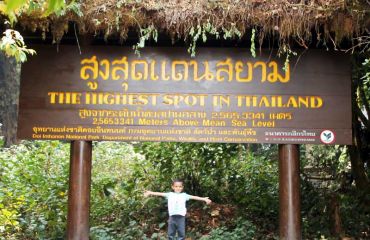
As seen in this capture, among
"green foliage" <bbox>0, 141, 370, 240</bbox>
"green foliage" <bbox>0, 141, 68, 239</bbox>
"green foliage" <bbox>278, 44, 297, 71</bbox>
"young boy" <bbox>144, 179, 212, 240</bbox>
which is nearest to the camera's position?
"green foliage" <bbox>278, 44, 297, 71</bbox>

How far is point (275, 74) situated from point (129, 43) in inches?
71.6

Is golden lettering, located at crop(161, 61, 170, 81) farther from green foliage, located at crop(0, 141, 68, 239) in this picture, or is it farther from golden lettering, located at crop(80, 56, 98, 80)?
green foliage, located at crop(0, 141, 68, 239)

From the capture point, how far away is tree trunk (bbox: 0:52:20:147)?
44.5 ft

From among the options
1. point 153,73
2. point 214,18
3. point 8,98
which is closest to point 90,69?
point 153,73

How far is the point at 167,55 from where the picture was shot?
16.8 feet

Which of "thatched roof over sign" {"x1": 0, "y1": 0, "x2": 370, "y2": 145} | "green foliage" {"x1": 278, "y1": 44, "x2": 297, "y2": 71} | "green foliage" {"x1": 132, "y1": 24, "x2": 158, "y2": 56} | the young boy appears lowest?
the young boy

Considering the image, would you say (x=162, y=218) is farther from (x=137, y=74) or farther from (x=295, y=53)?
(x=295, y=53)

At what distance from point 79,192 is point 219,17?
2575 mm

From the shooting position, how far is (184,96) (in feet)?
16.6

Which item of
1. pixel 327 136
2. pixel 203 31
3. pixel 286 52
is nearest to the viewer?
pixel 203 31

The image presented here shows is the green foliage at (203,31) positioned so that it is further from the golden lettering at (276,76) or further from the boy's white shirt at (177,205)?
the boy's white shirt at (177,205)

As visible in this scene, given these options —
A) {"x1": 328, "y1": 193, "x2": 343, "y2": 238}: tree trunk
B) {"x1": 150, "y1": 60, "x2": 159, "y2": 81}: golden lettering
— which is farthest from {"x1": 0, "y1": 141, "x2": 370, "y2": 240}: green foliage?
{"x1": 150, "y1": 60, "x2": 159, "y2": 81}: golden lettering

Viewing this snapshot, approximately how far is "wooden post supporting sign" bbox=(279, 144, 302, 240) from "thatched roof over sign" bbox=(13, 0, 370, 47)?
4.42 feet

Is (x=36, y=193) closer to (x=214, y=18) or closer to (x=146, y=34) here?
(x=146, y=34)
